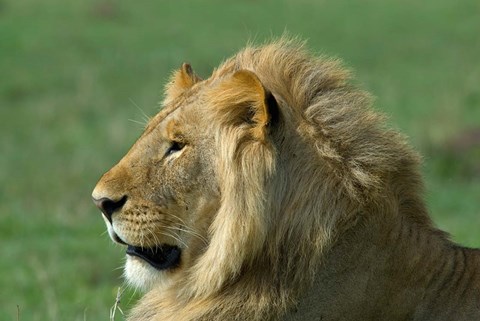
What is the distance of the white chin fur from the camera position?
399 cm

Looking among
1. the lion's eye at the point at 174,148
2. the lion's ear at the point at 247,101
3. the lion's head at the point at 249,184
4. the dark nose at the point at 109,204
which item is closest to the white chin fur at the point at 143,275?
the lion's head at the point at 249,184

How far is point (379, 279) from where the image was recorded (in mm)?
3797

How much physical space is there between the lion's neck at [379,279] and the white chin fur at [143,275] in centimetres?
53

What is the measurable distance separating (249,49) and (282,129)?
53 centimetres

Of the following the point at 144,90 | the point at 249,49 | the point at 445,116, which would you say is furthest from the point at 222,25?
the point at 249,49

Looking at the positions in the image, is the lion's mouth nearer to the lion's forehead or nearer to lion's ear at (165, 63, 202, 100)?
the lion's forehead

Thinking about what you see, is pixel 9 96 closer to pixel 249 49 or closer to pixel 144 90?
pixel 144 90

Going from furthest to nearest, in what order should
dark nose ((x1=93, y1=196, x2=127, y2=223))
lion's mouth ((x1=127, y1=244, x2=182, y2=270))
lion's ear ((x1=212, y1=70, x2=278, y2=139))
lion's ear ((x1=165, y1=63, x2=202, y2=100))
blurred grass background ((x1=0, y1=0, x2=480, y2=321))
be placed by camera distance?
1. blurred grass background ((x1=0, y1=0, x2=480, y2=321))
2. lion's ear ((x1=165, y1=63, x2=202, y2=100))
3. lion's mouth ((x1=127, y1=244, x2=182, y2=270))
4. dark nose ((x1=93, y1=196, x2=127, y2=223))
5. lion's ear ((x1=212, y1=70, x2=278, y2=139))

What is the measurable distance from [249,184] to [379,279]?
22.5 inches

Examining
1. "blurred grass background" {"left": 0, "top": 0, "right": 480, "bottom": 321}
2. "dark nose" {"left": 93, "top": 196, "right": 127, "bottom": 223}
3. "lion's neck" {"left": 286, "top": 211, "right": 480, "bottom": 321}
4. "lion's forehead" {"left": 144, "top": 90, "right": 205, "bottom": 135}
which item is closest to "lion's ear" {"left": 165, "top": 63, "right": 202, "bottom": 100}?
"lion's forehead" {"left": 144, "top": 90, "right": 205, "bottom": 135}

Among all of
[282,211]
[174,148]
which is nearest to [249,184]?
[282,211]

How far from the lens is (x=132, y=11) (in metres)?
25.8

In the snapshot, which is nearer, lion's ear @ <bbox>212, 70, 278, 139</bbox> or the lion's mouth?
lion's ear @ <bbox>212, 70, 278, 139</bbox>

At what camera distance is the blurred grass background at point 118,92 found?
9875 mm
